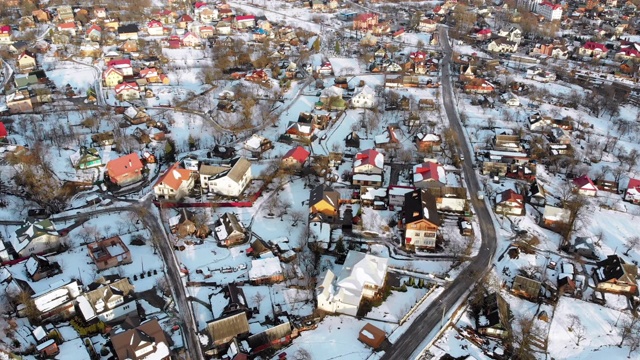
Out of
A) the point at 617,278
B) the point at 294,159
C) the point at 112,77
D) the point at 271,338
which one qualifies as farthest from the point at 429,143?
the point at 112,77

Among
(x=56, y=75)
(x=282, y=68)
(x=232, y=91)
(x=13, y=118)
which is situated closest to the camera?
(x=13, y=118)

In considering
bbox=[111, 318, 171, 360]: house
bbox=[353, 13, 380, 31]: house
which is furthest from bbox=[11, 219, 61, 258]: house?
bbox=[353, 13, 380, 31]: house

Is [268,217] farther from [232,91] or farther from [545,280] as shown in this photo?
[232,91]

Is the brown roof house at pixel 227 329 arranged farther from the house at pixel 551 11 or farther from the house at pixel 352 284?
the house at pixel 551 11

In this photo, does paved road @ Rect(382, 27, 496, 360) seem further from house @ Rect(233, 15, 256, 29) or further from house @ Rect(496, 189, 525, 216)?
house @ Rect(233, 15, 256, 29)

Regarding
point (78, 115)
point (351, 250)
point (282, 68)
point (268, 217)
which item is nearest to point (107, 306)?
point (268, 217)

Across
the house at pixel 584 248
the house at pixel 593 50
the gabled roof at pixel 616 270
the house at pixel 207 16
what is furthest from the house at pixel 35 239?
the house at pixel 593 50
